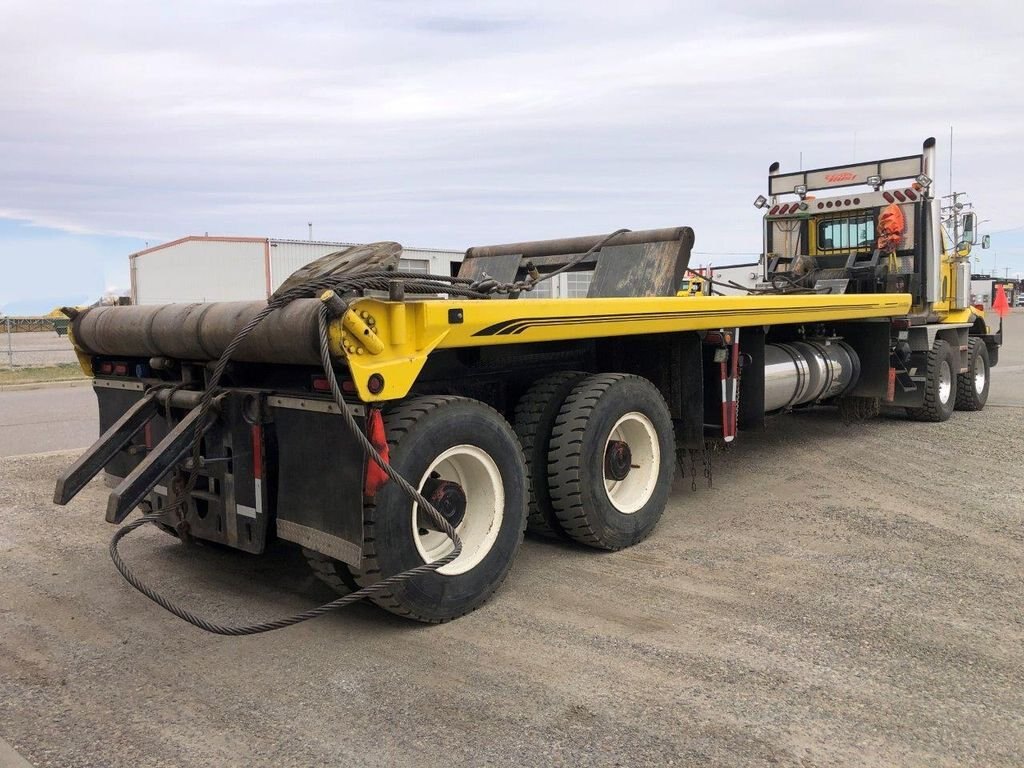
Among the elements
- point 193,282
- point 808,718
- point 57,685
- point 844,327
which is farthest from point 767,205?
point 193,282

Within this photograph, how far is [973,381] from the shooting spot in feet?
35.0

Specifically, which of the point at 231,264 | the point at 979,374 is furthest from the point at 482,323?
the point at 231,264

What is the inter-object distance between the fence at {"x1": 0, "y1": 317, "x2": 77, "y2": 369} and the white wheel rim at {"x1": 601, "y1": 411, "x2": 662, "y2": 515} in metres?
8.15

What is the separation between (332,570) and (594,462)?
5.38 ft

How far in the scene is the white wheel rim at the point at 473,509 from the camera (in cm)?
417

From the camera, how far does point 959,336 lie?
34.1 feet

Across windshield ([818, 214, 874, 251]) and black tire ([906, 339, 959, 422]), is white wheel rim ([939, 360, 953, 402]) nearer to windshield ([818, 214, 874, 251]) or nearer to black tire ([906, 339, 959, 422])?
black tire ([906, 339, 959, 422])

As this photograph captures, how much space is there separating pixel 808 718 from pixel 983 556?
2.51m

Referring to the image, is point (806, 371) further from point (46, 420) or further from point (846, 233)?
point (46, 420)

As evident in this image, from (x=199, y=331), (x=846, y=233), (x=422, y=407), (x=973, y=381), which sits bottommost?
(x=973, y=381)

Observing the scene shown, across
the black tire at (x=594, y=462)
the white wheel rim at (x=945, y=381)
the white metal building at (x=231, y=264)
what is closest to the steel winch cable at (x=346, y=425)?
the black tire at (x=594, y=462)

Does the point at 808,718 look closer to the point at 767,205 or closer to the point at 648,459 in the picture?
the point at 648,459

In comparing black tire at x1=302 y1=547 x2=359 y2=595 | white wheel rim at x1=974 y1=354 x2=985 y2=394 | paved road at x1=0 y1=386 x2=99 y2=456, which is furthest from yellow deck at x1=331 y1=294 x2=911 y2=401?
paved road at x1=0 y1=386 x2=99 y2=456

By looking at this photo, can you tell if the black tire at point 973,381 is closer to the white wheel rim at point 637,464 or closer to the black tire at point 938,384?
the black tire at point 938,384
